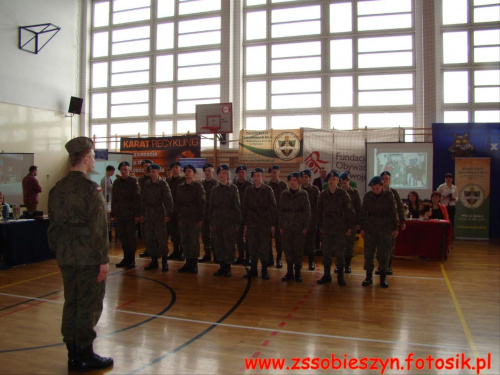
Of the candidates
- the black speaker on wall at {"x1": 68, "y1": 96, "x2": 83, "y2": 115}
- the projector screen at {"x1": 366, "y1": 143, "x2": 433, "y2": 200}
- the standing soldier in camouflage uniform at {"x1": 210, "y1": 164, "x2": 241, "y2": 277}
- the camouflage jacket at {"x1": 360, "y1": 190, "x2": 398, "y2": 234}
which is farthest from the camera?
the black speaker on wall at {"x1": 68, "y1": 96, "x2": 83, "y2": 115}

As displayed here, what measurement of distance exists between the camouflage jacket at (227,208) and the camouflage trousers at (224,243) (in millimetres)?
81

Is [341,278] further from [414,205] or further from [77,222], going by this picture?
[77,222]

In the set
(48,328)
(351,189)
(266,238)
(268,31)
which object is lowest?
(48,328)

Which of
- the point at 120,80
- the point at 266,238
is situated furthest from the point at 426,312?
the point at 120,80

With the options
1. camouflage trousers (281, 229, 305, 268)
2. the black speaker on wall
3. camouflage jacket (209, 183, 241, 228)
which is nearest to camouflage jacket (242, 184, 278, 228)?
camouflage jacket (209, 183, 241, 228)

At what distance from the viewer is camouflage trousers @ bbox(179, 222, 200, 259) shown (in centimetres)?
634

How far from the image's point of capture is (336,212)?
5.71 meters

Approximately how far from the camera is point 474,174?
1010 centimetres

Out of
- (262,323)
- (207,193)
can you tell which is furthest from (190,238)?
(262,323)

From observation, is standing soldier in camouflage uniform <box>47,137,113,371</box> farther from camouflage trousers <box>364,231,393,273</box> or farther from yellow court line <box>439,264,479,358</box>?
camouflage trousers <box>364,231,393,273</box>

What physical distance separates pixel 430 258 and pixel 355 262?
4.94 feet

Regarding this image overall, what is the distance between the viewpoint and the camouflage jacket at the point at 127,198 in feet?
22.1

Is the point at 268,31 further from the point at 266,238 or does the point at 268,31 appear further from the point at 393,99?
the point at 266,238

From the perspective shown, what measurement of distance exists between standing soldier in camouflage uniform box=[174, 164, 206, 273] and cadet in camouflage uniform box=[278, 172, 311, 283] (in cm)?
135
